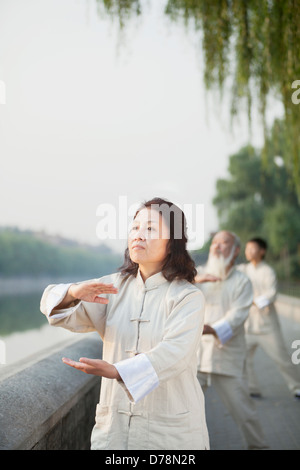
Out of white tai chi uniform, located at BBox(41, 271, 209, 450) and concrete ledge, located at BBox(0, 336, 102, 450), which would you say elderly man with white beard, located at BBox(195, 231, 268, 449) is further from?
white tai chi uniform, located at BBox(41, 271, 209, 450)

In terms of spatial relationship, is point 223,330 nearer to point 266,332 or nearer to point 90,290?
point 90,290

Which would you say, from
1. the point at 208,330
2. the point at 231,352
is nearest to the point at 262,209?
the point at 231,352

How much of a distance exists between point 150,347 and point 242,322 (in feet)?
7.69

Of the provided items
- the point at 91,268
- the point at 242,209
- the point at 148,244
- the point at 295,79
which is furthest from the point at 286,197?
the point at 91,268

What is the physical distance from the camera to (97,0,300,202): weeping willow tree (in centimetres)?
A: 478

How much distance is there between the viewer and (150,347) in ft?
7.57

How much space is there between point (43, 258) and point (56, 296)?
118976 mm

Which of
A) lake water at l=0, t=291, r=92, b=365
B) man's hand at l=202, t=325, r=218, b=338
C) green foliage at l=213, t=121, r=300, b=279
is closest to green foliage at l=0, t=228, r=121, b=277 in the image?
green foliage at l=213, t=121, r=300, b=279

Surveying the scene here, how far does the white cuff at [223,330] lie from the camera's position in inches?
167

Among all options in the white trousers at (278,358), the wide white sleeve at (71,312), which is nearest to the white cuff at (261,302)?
the white trousers at (278,358)

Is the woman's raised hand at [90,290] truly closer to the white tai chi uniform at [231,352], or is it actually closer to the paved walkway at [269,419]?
the white tai chi uniform at [231,352]

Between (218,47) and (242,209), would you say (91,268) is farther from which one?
(218,47)
